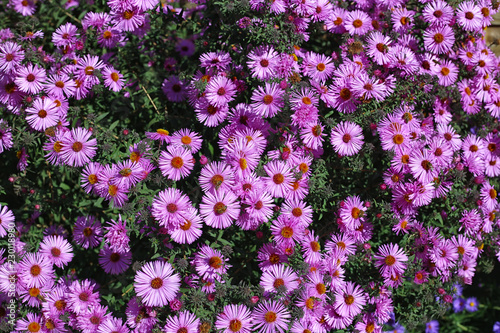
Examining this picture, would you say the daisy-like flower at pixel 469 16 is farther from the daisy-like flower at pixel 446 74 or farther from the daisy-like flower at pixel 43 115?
the daisy-like flower at pixel 43 115

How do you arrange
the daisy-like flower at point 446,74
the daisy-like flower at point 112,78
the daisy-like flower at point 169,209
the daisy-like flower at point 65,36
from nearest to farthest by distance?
the daisy-like flower at point 169,209 → the daisy-like flower at point 112,78 → the daisy-like flower at point 65,36 → the daisy-like flower at point 446,74

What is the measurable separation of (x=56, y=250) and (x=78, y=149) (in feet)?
2.58

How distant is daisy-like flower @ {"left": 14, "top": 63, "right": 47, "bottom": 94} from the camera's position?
112 inches

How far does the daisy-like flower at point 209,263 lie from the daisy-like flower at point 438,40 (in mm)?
2316

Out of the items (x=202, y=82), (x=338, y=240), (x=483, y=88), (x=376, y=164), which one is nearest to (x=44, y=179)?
(x=202, y=82)

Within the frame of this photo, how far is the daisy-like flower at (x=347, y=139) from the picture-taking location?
276 centimetres

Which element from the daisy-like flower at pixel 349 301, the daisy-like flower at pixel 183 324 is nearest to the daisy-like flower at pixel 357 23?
the daisy-like flower at pixel 349 301

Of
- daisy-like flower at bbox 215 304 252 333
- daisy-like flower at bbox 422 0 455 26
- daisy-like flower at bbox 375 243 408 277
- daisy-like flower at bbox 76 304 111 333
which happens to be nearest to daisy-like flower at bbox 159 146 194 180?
daisy-like flower at bbox 215 304 252 333

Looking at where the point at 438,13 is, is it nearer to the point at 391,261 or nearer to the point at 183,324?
the point at 391,261

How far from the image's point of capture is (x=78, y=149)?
8.64 ft

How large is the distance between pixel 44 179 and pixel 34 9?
1.51 metres

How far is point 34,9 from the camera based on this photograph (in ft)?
11.8

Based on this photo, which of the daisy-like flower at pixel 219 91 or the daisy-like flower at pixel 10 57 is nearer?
the daisy-like flower at pixel 219 91

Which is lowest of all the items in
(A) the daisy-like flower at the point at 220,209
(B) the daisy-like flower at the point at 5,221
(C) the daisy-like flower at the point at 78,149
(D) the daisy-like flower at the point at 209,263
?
(D) the daisy-like flower at the point at 209,263
